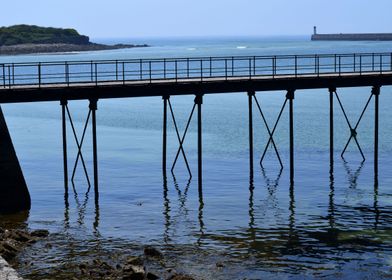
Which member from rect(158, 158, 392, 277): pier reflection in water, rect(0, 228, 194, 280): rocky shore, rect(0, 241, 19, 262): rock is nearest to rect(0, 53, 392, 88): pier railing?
rect(158, 158, 392, 277): pier reflection in water

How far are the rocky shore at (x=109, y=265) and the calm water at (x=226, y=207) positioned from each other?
2.19 ft

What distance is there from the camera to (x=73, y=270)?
3344cm

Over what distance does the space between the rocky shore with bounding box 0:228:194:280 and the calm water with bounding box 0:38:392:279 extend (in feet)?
2.19

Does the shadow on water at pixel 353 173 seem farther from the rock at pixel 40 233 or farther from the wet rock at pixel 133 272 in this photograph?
the wet rock at pixel 133 272

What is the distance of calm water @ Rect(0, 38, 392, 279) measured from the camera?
34938 millimetres

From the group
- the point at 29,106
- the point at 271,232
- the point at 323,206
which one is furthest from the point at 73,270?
the point at 29,106

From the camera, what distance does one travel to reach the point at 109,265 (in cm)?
3362

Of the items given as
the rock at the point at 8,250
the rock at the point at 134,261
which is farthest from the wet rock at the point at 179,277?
the rock at the point at 8,250

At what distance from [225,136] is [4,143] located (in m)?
37.3

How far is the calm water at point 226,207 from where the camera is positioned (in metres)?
Answer: 34.9

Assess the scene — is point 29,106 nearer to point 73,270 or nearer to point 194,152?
point 194,152

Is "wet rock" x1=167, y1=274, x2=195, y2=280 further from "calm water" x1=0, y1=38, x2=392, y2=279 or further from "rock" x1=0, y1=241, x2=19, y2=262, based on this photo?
"rock" x1=0, y1=241, x2=19, y2=262

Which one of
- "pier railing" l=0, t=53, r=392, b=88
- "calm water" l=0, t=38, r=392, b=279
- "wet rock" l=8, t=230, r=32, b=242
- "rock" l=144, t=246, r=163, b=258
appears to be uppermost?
"pier railing" l=0, t=53, r=392, b=88

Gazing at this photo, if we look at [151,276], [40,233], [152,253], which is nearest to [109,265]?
[152,253]
